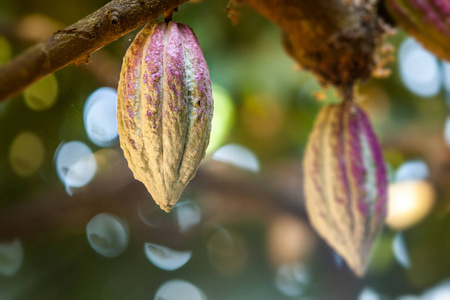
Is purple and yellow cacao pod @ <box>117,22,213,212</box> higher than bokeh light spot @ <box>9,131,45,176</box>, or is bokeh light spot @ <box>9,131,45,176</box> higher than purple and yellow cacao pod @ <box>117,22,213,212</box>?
purple and yellow cacao pod @ <box>117,22,213,212</box>

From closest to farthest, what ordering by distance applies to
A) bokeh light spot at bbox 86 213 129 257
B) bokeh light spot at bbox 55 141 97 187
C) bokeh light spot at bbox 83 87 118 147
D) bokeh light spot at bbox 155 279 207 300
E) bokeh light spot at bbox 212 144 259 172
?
bokeh light spot at bbox 83 87 118 147 < bokeh light spot at bbox 55 141 97 187 < bokeh light spot at bbox 86 213 129 257 < bokeh light spot at bbox 155 279 207 300 < bokeh light spot at bbox 212 144 259 172

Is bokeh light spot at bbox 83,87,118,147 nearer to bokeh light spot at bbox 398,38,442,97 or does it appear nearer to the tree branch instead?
the tree branch

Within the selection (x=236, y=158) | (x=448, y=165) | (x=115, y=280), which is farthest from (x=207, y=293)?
(x=448, y=165)

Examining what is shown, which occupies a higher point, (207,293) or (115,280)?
(115,280)

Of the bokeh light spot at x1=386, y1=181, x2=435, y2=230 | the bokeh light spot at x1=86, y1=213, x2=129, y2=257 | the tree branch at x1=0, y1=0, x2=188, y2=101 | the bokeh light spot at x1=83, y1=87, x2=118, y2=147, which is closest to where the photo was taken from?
the tree branch at x1=0, y1=0, x2=188, y2=101

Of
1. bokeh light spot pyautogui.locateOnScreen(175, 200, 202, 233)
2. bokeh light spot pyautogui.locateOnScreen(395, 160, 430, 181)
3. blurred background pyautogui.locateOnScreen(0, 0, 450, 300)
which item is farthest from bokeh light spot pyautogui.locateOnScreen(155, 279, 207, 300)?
bokeh light spot pyautogui.locateOnScreen(395, 160, 430, 181)

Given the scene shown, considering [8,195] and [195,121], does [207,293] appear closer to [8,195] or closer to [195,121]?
[8,195]
